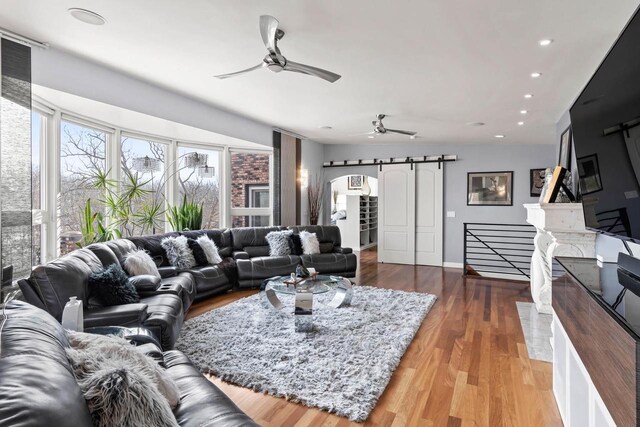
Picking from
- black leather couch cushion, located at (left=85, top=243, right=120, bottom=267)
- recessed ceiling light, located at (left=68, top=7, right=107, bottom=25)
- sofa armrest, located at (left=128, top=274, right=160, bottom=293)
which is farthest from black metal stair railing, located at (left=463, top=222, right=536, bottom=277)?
recessed ceiling light, located at (left=68, top=7, right=107, bottom=25)

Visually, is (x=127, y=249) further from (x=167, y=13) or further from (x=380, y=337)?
(x=380, y=337)

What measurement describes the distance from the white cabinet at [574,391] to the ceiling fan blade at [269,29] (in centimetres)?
243

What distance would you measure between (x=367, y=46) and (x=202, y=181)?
410cm

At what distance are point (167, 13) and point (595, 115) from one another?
8.67 ft

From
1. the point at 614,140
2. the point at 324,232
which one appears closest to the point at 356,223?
the point at 324,232

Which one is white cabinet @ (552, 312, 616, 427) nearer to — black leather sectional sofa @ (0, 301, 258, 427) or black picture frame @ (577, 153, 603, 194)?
black picture frame @ (577, 153, 603, 194)

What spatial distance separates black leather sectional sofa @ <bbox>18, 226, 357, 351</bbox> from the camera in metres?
2.37

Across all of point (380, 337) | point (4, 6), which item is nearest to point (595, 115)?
point (380, 337)

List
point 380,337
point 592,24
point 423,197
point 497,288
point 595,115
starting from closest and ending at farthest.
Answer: point 595,115 < point 592,24 < point 380,337 < point 497,288 < point 423,197

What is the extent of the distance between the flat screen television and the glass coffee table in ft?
7.28

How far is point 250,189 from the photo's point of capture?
259 inches

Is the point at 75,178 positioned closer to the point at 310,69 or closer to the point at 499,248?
the point at 310,69

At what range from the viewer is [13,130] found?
277cm

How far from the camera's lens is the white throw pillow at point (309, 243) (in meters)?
5.60
